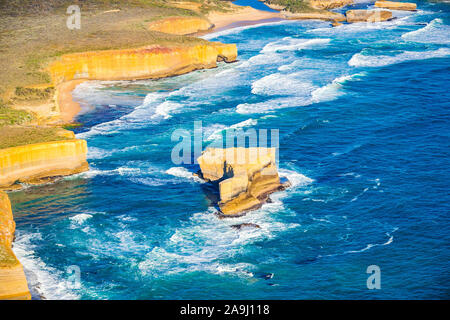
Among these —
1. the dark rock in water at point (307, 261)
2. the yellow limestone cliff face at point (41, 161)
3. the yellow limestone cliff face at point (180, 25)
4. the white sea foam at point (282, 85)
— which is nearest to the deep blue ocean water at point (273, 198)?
the dark rock in water at point (307, 261)

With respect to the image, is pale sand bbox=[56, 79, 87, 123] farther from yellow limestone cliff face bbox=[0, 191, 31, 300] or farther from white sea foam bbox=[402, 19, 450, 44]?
white sea foam bbox=[402, 19, 450, 44]

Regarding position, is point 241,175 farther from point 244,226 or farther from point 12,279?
point 12,279

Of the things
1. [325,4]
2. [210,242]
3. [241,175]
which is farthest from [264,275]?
[325,4]

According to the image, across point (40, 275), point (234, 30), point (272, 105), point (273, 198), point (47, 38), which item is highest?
point (47, 38)

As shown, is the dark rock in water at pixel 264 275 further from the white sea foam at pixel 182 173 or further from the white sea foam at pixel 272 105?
the white sea foam at pixel 272 105

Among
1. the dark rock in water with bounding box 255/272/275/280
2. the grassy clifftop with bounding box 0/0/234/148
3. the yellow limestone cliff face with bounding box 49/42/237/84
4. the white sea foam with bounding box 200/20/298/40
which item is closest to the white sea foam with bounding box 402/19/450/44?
the white sea foam with bounding box 200/20/298/40

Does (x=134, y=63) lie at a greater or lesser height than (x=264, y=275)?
greater
